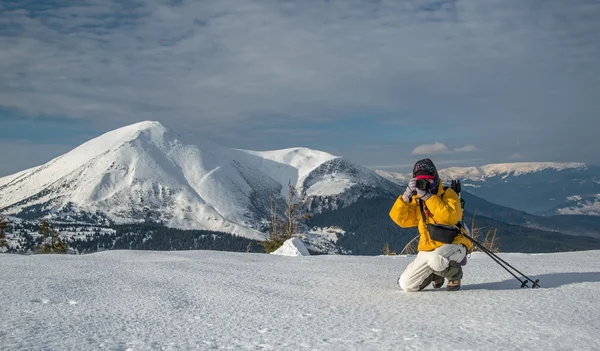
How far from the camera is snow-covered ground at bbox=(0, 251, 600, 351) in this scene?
11.7ft

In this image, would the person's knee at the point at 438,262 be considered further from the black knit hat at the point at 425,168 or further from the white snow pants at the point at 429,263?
the black knit hat at the point at 425,168

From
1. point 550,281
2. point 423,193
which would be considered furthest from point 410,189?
point 550,281

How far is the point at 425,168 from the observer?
5855mm

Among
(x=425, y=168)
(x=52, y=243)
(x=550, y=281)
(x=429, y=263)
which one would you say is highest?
(x=425, y=168)

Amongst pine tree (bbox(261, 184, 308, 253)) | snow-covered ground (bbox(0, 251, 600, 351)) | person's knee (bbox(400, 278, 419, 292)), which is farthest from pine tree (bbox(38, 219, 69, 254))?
person's knee (bbox(400, 278, 419, 292))

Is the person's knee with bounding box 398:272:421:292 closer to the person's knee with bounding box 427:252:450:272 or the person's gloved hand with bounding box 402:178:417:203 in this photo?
the person's knee with bounding box 427:252:450:272

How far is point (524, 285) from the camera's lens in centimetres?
611

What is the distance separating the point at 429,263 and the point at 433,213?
2.14 feet

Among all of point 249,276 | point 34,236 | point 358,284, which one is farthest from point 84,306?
point 34,236

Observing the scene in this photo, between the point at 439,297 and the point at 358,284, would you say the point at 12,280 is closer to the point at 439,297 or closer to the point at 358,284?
the point at 358,284

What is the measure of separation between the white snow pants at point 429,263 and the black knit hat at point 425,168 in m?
0.96

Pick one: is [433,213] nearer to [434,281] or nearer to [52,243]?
[434,281]

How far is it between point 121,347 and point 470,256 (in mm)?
9094

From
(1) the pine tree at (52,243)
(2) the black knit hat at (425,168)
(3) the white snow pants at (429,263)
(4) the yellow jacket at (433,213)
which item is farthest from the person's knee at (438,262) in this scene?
(1) the pine tree at (52,243)
